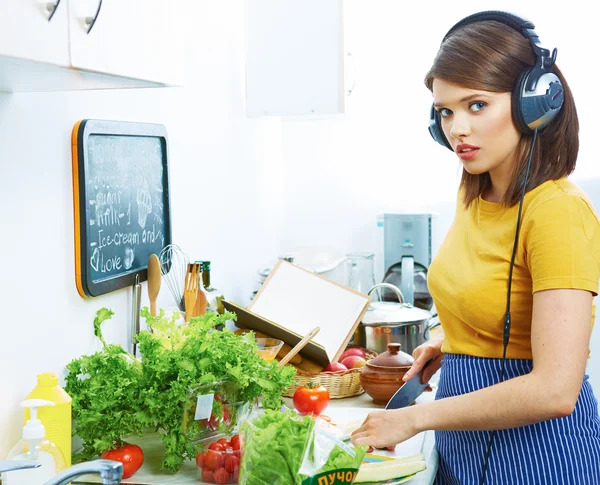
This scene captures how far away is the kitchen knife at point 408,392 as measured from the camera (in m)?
1.54

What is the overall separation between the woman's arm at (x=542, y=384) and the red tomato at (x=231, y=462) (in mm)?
297

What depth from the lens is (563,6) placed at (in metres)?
3.13

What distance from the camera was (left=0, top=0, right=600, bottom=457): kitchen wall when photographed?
4.08 ft

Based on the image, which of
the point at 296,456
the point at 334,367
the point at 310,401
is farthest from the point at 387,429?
the point at 334,367

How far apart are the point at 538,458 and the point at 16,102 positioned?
3.40 ft

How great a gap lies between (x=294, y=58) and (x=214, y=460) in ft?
5.42

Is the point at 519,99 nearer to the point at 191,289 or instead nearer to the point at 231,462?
the point at 231,462

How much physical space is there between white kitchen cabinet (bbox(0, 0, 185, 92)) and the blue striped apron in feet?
2.40

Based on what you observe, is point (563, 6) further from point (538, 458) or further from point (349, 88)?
point (538, 458)

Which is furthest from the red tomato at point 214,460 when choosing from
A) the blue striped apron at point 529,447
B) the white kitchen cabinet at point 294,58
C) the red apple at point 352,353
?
the white kitchen cabinet at point 294,58

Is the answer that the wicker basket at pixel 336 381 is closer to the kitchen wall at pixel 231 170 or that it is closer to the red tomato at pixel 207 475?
the kitchen wall at pixel 231 170

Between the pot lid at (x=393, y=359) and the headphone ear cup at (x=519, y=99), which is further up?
the headphone ear cup at (x=519, y=99)

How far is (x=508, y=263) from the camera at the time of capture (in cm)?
124

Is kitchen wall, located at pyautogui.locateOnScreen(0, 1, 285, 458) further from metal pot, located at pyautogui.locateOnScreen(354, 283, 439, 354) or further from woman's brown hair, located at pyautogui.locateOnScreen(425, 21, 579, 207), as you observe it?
woman's brown hair, located at pyautogui.locateOnScreen(425, 21, 579, 207)
